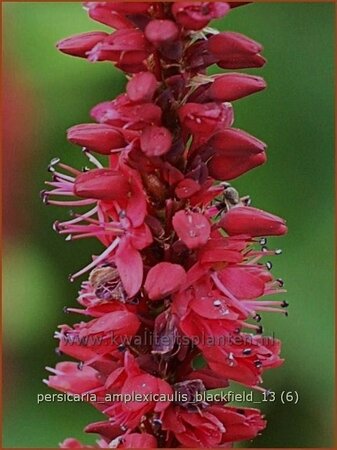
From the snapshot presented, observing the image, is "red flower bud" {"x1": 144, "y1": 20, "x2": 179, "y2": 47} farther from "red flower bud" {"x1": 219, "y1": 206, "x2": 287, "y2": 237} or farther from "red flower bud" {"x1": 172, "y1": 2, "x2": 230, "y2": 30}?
"red flower bud" {"x1": 219, "y1": 206, "x2": 287, "y2": 237}

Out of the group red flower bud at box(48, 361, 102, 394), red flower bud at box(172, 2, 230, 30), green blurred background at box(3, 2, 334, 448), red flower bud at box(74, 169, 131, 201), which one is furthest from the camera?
green blurred background at box(3, 2, 334, 448)

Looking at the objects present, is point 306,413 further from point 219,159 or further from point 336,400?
point 219,159

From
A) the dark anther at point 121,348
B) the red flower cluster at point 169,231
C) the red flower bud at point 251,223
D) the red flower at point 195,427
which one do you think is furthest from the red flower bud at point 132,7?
the red flower at point 195,427

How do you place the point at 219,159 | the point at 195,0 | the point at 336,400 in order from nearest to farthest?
the point at 195,0
the point at 219,159
the point at 336,400

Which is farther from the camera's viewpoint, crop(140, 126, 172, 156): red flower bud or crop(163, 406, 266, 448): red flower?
crop(163, 406, 266, 448): red flower

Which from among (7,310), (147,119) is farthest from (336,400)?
(147,119)

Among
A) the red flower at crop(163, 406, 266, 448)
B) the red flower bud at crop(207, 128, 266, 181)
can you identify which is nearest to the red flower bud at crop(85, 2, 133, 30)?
the red flower bud at crop(207, 128, 266, 181)

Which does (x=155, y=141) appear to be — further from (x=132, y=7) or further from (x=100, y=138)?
(x=132, y=7)

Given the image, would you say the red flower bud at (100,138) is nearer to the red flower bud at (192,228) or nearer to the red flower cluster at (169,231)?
the red flower cluster at (169,231)
